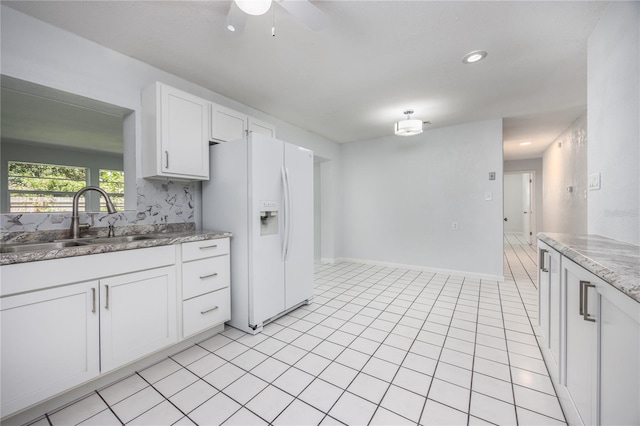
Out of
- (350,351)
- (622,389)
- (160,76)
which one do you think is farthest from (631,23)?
(160,76)

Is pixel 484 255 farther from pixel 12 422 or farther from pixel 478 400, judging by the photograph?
pixel 12 422

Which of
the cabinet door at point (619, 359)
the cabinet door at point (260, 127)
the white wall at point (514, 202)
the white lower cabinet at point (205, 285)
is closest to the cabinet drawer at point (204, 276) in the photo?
the white lower cabinet at point (205, 285)

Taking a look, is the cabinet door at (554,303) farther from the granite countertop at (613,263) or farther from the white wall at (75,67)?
the white wall at (75,67)

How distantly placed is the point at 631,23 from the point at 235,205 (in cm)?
284

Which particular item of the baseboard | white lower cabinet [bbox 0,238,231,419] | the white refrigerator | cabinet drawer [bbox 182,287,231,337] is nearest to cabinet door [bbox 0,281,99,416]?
white lower cabinet [bbox 0,238,231,419]

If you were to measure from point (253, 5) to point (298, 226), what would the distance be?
72.4 inches

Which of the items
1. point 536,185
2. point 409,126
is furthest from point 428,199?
point 536,185

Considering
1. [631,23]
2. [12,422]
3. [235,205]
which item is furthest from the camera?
[235,205]

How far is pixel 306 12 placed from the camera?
4.62ft

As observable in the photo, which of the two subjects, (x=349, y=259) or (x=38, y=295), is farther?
(x=349, y=259)

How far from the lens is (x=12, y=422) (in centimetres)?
126

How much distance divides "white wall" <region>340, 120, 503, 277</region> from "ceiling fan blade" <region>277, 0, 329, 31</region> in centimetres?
335

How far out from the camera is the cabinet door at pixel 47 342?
3.92ft

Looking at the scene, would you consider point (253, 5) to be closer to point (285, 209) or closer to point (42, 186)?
point (285, 209)
